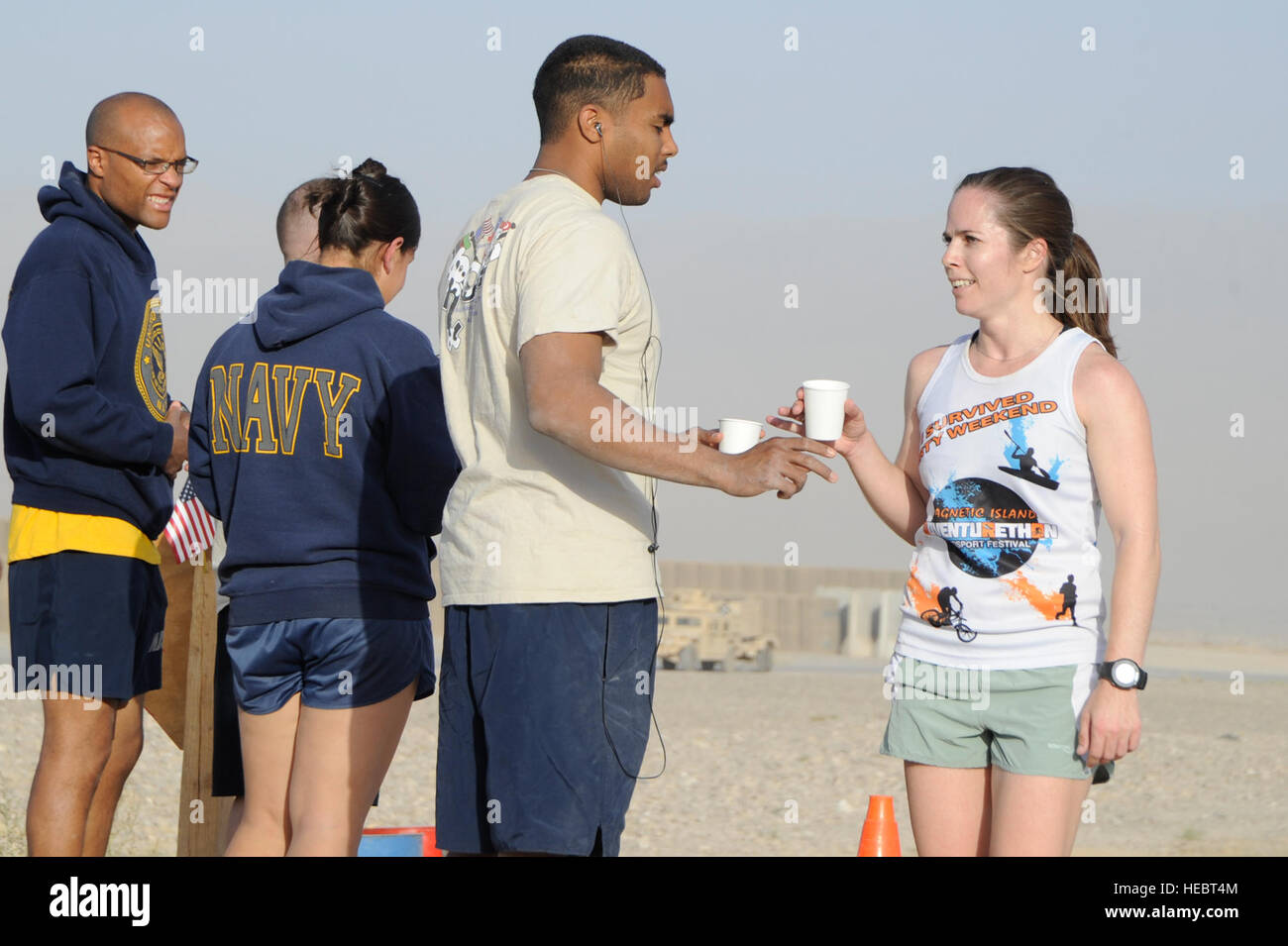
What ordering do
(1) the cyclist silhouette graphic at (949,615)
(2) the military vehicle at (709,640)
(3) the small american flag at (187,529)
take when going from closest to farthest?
(1) the cyclist silhouette graphic at (949,615) → (3) the small american flag at (187,529) → (2) the military vehicle at (709,640)

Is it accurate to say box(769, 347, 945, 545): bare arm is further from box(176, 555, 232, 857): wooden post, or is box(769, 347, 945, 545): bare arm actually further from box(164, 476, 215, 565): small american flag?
box(176, 555, 232, 857): wooden post

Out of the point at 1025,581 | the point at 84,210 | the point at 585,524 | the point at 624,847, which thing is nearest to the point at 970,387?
the point at 1025,581

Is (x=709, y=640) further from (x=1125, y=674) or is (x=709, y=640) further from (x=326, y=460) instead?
(x=1125, y=674)

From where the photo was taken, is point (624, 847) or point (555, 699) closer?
point (555, 699)

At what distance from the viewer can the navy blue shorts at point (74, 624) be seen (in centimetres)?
385

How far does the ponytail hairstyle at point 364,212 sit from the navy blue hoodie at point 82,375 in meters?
0.64

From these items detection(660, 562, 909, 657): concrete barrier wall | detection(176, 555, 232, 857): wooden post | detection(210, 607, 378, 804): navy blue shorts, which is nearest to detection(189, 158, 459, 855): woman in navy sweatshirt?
detection(210, 607, 378, 804): navy blue shorts

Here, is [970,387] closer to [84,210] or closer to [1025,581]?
[1025,581]

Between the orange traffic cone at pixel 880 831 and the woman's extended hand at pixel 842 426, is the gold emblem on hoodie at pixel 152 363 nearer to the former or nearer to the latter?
the woman's extended hand at pixel 842 426

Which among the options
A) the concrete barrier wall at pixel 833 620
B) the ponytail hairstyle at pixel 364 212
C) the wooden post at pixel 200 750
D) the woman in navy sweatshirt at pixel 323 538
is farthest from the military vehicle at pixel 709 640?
the woman in navy sweatshirt at pixel 323 538

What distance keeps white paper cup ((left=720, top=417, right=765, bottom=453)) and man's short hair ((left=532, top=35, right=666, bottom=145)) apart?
76cm

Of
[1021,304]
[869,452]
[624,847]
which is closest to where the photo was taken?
[1021,304]
